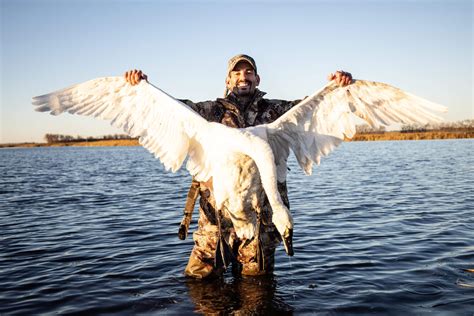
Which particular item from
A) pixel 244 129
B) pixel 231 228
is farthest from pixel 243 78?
pixel 231 228

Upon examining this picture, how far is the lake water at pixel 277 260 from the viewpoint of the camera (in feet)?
19.6

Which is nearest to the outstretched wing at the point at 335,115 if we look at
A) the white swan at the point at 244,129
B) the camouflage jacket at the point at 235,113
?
the white swan at the point at 244,129

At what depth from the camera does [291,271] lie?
723cm

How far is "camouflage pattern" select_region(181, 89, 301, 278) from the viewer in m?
6.04

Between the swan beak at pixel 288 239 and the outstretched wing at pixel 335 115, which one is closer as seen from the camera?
the swan beak at pixel 288 239

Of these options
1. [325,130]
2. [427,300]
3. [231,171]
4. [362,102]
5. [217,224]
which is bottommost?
[427,300]

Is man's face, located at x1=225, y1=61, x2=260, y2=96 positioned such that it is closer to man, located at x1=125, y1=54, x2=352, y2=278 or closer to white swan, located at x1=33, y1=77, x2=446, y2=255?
man, located at x1=125, y1=54, x2=352, y2=278

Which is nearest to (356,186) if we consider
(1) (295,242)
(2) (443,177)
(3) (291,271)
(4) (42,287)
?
(2) (443,177)

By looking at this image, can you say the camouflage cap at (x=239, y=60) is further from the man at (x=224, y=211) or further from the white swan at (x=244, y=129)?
the white swan at (x=244, y=129)

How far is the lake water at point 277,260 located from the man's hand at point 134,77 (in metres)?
3.14

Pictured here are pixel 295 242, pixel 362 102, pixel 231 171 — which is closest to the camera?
pixel 231 171

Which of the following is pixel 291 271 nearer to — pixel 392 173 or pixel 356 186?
pixel 356 186

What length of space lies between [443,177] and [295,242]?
39.7 feet

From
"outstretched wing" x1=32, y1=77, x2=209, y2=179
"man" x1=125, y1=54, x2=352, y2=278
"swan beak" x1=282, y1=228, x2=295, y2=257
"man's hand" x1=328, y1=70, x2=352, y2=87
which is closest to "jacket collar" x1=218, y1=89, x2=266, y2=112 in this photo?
"man" x1=125, y1=54, x2=352, y2=278
